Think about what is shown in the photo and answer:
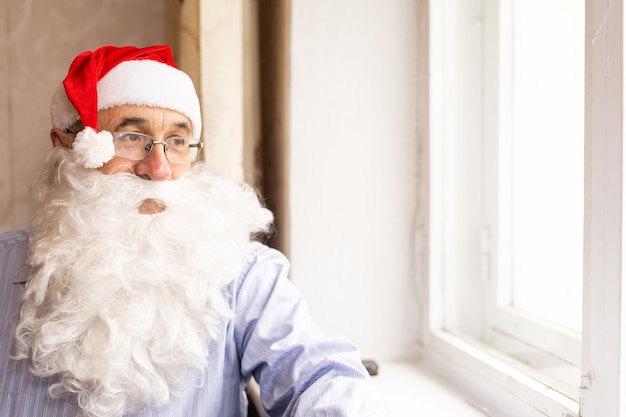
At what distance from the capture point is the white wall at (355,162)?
145cm

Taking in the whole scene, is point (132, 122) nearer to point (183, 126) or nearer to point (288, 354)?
point (183, 126)

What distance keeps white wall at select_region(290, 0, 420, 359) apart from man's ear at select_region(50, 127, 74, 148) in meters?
0.54

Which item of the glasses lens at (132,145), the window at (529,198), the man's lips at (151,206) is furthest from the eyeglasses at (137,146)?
the window at (529,198)

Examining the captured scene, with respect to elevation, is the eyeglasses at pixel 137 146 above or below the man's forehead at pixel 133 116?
below

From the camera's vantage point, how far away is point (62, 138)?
1236 mm

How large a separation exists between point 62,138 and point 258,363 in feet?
2.20

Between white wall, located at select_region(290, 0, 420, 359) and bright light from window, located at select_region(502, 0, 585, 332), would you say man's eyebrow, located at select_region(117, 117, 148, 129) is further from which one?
bright light from window, located at select_region(502, 0, 585, 332)

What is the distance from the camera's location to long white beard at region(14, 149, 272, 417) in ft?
3.32

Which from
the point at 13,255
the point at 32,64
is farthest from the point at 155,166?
the point at 32,64

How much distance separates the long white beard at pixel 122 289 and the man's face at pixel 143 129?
32mm

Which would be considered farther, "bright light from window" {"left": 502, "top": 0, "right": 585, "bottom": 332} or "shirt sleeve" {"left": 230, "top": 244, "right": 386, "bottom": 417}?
"bright light from window" {"left": 502, "top": 0, "right": 585, "bottom": 332}

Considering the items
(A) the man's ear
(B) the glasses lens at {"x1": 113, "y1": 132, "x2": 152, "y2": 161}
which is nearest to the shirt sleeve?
(B) the glasses lens at {"x1": 113, "y1": 132, "x2": 152, "y2": 161}

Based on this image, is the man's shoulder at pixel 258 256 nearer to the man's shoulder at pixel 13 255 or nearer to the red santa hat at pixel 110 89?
the red santa hat at pixel 110 89

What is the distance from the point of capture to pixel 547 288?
1.24 m
